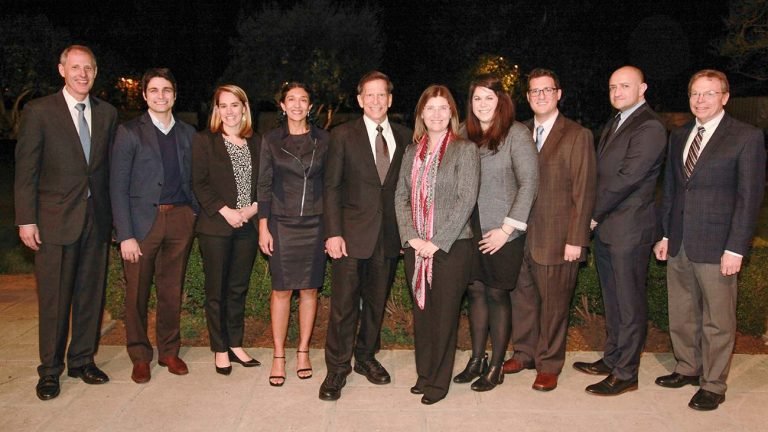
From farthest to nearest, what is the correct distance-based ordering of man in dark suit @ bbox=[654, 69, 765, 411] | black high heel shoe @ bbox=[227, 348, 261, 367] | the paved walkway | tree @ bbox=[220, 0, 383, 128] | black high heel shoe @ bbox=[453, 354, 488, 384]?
tree @ bbox=[220, 0, 383, 128]
black high heel shoe @ bbox=[227, 348, 261, 367]
black high heel shoe @ bbox=[453, 354, 488, 384]
man in dark suit @ bbox=[654, 69, 765, 411]
the paved walkway

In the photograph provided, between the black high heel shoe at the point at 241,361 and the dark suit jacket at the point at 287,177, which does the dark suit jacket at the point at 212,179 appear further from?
the black high heel shoe at the point at 241,361

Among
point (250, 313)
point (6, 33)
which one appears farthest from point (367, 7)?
point (250, 313)

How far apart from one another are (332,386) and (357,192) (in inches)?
51.3

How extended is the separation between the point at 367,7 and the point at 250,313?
23766 mm

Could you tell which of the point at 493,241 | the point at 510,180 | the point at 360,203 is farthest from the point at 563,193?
the point at 360,203

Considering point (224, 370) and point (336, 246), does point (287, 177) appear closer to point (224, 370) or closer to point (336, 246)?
point (336, 246)

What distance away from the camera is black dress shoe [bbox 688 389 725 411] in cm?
431

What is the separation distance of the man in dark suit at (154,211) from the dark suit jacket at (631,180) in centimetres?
286

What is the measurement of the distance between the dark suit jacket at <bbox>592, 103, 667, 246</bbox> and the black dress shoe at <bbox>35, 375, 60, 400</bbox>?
149 inches

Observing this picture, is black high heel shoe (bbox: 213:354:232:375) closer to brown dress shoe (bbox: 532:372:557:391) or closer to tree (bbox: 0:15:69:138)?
brown dress shoe (bbox: 532:372:557:391)

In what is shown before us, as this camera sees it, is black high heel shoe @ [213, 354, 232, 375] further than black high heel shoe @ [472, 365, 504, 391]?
Yes

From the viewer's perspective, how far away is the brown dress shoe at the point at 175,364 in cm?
489

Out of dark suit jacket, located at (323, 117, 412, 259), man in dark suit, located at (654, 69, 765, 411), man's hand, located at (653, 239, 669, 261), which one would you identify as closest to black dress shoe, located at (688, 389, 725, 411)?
man in dark suit, located at (654, 69, 765, 411)

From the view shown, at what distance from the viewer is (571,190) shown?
4.43 m
